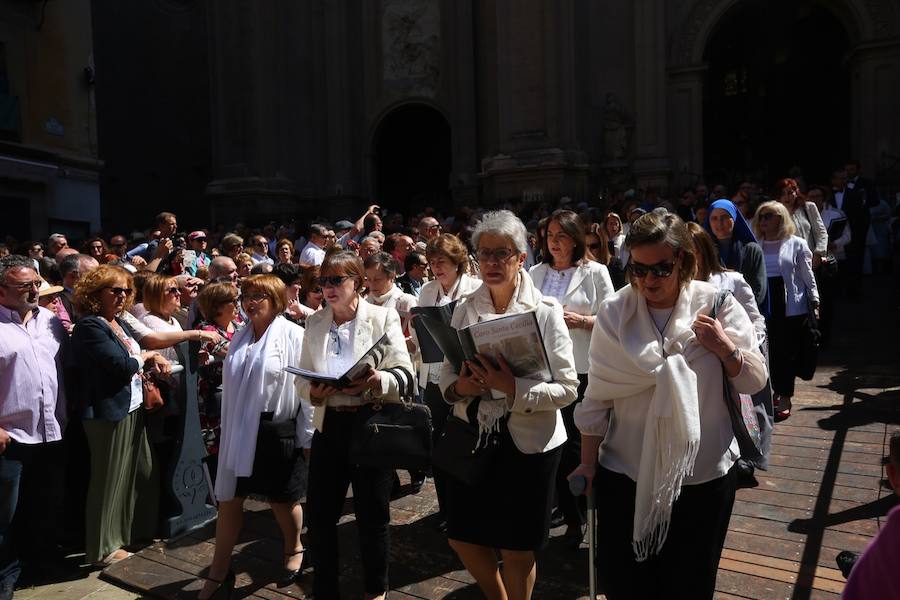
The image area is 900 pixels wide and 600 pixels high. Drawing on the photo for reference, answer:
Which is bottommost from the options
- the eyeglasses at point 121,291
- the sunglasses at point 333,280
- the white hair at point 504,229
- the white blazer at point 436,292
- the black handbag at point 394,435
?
the black handbag at point 394,435

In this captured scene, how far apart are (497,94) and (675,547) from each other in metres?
17.9

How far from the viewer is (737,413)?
9.89 ft

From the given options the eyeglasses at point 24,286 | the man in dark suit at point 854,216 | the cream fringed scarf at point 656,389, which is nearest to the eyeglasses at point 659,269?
the cream fringed scarf at point 656,389

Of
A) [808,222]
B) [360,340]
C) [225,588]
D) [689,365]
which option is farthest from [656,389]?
[808,222]

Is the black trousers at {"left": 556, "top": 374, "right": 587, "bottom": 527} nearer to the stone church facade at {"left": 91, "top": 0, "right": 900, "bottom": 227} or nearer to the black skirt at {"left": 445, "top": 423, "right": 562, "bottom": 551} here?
the black skirt at {"left": 445, "top": 423, "right": 562, "bottom": 551}

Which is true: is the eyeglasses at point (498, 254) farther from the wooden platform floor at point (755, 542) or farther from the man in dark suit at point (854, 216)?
the man in dark suit at point (854, 216)

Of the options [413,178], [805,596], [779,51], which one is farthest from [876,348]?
[413,178]

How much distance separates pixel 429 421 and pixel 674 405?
162cm

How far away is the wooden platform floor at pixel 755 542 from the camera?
4355 millimetres

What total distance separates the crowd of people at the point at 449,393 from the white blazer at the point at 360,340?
0.01m

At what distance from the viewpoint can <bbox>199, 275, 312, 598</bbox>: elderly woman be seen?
14.7 ft

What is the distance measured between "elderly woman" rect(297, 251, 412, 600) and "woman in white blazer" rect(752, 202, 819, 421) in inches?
159

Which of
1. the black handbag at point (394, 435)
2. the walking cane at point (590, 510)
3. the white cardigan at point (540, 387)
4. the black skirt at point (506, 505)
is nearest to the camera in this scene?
the walking cane at point (590, 510)

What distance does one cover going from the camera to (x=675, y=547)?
9.73 feet
